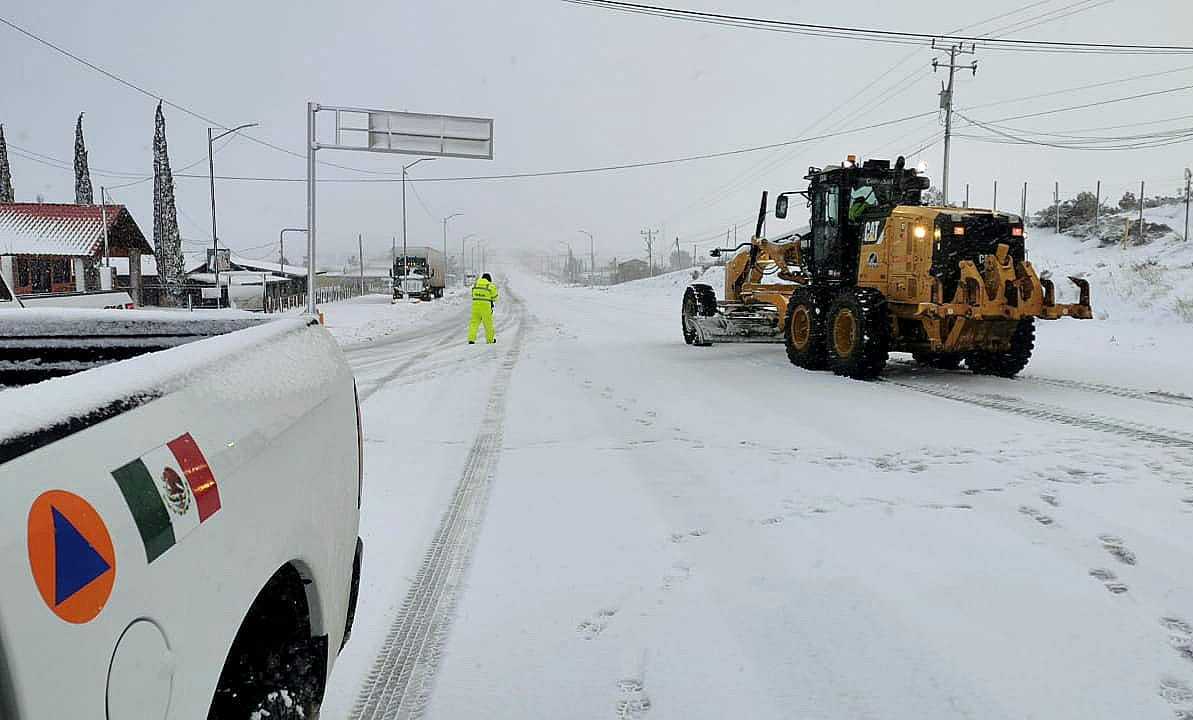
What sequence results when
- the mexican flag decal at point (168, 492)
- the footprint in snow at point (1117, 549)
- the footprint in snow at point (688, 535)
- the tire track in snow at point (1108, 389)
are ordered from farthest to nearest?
the tire track in snow at point (1108, 389) → the footprint in snow at point (688, 535) → the footprint in snow at point (1117, 549) → the mexican flag decal at point (168, 492)

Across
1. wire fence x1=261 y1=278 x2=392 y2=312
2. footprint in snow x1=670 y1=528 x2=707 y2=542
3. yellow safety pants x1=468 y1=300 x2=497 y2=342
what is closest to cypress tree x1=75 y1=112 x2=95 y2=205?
wire fence x1=261 y1=278 x2=392 y2=312

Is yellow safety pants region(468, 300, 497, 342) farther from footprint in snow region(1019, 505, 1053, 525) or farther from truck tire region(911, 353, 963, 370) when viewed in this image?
footprint in snow region(1019, 505, 1053, 525)

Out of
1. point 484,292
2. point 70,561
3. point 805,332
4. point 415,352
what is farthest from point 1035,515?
point 484,292

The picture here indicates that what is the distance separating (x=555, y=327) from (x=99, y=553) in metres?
22.4

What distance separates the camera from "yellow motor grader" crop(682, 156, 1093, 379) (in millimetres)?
11070

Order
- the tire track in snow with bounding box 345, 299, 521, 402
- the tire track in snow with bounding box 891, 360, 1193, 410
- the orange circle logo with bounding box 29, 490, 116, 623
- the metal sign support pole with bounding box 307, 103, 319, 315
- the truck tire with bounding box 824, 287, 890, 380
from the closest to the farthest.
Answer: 1. the orange circle logo with bounding box 29, 490, 116, 623
2. the tire track in snow with bounding box 891, 360, 1193, 410
3. the truck tire with bounding box 824, 287, 890, 380
4. the tire track in snow with bounding box 345, 299, 521, 402
5. the metal sign support pole with bounding box 307, 103, 319, 315

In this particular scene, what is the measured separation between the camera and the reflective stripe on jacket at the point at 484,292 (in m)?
17.9

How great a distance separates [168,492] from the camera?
62.0 inches

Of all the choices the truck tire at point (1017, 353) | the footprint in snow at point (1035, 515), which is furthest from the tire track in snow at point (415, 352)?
the truck tire at point (1017, 353)

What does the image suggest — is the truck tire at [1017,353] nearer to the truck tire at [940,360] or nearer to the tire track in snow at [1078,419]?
the truck tire at [940,360]

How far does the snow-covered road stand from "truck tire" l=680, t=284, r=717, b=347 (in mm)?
6581

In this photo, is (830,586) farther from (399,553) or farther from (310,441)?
(310,441)

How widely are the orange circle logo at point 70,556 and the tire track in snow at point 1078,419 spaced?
799 cm

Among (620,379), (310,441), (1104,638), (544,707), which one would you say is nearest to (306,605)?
(310,441)
